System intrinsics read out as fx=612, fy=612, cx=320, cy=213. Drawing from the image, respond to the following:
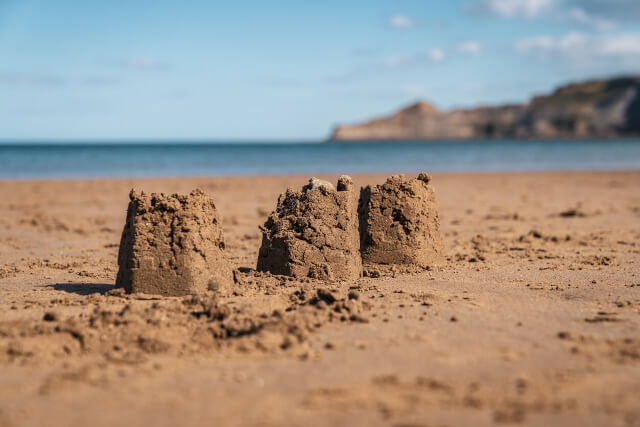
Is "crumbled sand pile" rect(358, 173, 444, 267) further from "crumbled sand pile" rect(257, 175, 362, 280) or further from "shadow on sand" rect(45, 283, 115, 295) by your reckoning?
"shadow on sand" rect(45, 283, 115, 295)

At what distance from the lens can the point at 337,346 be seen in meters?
3.52

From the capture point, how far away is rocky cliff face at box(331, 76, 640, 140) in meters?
95.8

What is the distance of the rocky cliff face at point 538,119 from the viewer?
95750mm

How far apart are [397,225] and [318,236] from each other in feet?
2.85

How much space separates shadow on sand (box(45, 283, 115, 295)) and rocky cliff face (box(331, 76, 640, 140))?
102 meters

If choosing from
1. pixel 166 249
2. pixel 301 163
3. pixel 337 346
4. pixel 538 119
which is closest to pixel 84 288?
pixel 166 249

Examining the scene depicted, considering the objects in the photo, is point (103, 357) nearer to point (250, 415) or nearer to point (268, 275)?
point (250, 415)

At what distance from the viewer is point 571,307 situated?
4.33 m

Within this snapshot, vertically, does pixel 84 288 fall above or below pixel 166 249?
below

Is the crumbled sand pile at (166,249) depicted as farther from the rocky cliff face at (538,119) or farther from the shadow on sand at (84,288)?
the rocky cliff face at (538,119)

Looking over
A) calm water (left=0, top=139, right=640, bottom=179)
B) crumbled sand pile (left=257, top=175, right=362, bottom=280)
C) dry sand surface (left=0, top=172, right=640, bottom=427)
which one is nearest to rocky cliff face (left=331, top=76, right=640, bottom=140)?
calm water (left=0, top=139, right=640, bottom=179)

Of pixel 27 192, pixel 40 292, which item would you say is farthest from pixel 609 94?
pixel 40 292

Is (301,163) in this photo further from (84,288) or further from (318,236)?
(84,288)

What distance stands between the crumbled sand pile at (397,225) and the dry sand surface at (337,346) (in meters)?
0.21
